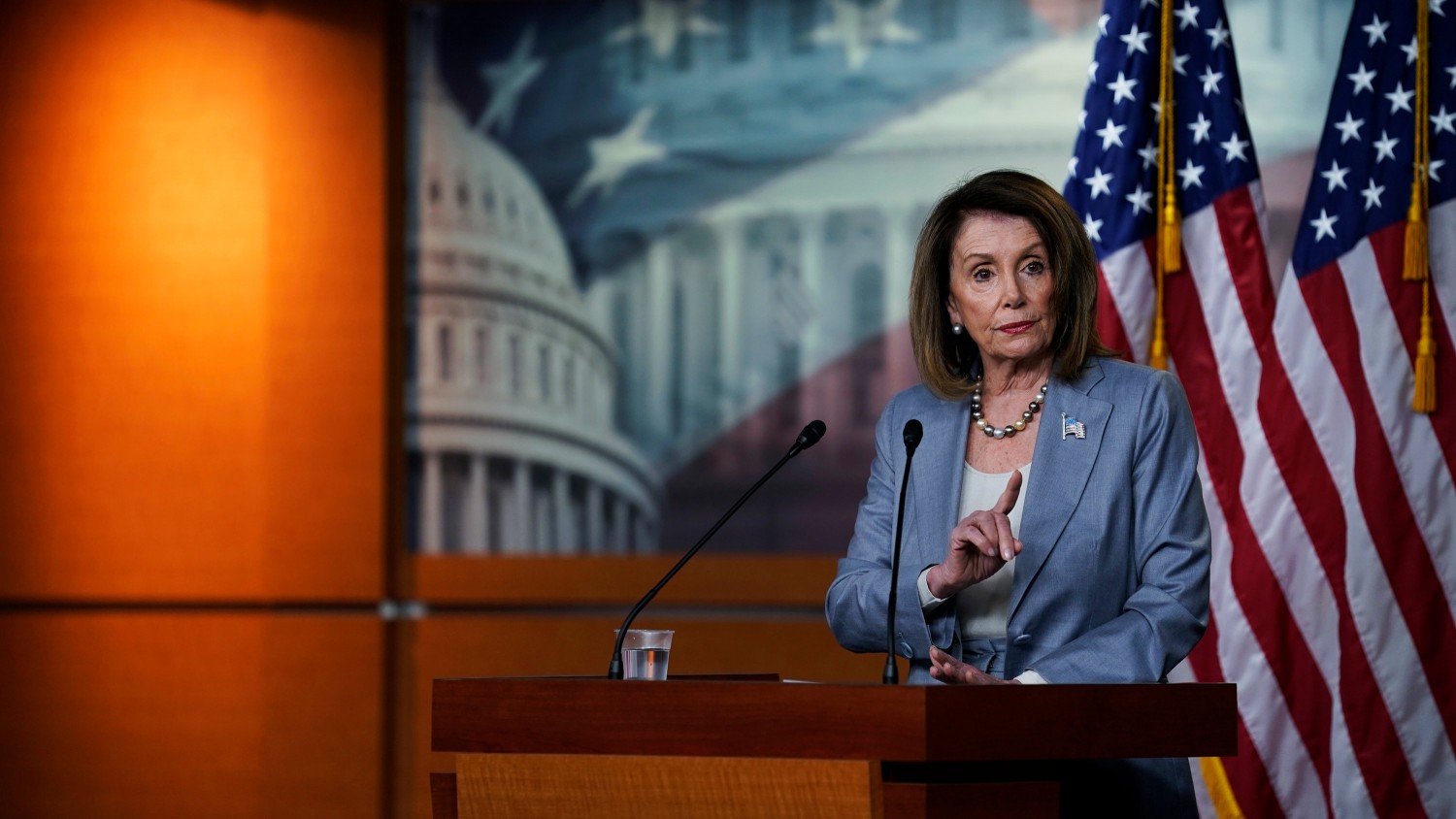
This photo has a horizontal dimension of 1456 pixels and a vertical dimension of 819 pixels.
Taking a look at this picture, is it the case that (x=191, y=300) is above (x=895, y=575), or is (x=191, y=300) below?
above

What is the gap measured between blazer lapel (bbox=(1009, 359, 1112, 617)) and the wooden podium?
0.39 meters

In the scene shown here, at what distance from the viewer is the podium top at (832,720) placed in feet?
5.55

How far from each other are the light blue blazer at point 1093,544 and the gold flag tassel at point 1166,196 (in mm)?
1300

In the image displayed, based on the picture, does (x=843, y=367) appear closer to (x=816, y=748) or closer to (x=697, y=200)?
(x=697, y=200)

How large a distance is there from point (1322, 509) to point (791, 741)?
224 centimetres

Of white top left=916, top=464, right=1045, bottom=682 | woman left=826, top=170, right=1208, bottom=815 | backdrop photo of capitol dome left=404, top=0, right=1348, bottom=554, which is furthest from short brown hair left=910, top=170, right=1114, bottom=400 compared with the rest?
backdrop photo of capitol dome left=404, top=0, right=1348, bottom=554

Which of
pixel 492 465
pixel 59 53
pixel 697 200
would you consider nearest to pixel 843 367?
pixel 697 200

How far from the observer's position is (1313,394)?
3.65 meters

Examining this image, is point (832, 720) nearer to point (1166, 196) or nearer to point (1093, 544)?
point (1093, 544)

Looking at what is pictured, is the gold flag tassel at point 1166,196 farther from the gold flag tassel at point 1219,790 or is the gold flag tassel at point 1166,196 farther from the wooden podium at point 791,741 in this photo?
the wooden podium at point 791,741

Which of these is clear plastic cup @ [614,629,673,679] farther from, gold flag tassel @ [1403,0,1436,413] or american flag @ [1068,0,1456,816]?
gold flag tassel @ [1403,0,1436,413]

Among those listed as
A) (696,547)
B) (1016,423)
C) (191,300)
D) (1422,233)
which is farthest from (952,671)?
(191,300)

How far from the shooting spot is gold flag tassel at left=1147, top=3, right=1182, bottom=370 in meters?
3.64

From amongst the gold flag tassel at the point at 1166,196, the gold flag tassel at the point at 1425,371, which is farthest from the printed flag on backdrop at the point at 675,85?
the gold flag tassel at the point at 1425,371
